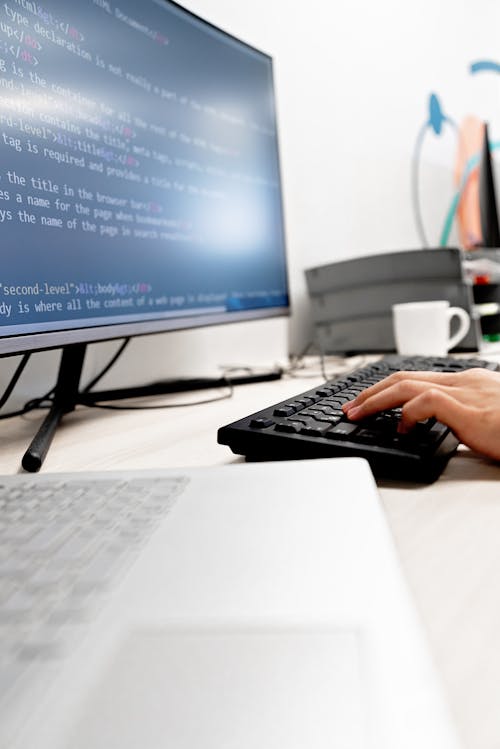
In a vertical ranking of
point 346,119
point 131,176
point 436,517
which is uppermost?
point 346,119

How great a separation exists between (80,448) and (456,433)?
349mm

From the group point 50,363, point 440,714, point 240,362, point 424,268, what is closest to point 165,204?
point 50,363

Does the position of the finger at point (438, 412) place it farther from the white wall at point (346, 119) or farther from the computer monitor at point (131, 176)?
the white wall at point (346, 119)

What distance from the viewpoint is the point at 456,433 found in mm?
464

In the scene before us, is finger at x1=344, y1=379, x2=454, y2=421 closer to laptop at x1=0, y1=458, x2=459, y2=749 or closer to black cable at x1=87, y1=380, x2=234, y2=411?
laptop at x1=0, y1=458, x2=459, y2=749

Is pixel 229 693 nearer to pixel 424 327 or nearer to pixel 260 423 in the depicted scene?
pixel 260 423

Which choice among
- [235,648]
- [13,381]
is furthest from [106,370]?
[235,648]

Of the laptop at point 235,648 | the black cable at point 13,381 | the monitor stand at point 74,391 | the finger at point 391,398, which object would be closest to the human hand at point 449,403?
the finger at point 391,398

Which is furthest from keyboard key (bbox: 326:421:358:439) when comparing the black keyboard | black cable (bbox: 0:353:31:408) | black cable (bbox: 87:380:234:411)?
black cable (bbox: 0:353:31:408)

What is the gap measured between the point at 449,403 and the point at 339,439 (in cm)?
9

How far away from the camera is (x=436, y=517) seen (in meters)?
0.35

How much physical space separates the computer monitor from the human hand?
32 centimetres

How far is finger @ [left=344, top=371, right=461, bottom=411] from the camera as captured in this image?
512 mm

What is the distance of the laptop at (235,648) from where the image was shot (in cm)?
16
